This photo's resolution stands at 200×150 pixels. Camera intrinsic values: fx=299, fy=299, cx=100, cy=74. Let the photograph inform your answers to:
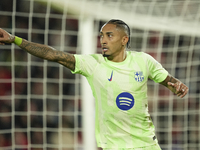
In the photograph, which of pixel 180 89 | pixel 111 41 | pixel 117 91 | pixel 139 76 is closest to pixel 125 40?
pixel 111 41

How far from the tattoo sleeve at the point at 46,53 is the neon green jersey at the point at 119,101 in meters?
0.07

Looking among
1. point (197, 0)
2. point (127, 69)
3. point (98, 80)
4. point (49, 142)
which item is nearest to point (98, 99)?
point (98, 80)

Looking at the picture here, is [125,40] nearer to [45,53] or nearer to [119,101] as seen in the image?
[119,101]

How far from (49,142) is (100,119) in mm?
2978

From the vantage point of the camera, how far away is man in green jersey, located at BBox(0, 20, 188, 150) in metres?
2.40

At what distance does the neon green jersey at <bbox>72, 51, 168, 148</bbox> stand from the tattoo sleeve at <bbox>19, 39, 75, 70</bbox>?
0.22ft

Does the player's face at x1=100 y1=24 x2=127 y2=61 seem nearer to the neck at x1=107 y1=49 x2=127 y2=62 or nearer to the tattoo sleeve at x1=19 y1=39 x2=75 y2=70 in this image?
the neck at x1=107 y1=49 x2=127 y2=62

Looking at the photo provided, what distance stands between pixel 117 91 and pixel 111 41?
43cm

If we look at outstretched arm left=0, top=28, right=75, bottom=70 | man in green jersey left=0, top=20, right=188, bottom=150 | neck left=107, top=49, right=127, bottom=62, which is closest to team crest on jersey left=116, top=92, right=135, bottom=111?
man in green jersey left=0, top=20, right=188, bottom=150

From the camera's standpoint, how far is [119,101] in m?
2.40

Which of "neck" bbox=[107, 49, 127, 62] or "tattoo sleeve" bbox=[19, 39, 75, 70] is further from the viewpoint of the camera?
"neck" bbox=[107, 49, 127, 62]

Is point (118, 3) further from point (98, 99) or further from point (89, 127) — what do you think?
point (98, 99)

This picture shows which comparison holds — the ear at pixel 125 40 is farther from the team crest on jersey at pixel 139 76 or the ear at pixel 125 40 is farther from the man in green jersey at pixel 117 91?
the team crest on jersey at pixel 139 76

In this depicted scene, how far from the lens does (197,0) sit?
434 centimetres
